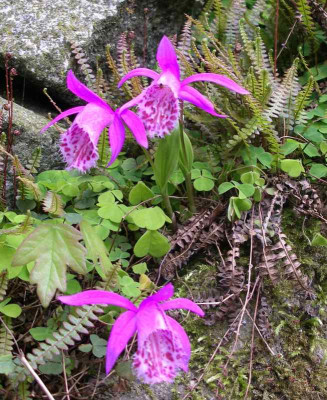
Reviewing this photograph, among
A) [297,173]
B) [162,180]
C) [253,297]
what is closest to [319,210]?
[297,173]

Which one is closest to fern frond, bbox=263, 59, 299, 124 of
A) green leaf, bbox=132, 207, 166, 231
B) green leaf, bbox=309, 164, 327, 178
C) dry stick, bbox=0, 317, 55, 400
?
green leaf, bbox=309, 164, 327, 178

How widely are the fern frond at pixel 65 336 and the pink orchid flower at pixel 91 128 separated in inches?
22.1

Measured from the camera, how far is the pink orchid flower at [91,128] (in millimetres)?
1934

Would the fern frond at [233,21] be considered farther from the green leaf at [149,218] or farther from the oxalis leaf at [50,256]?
the oxalis leaf at [50,256]

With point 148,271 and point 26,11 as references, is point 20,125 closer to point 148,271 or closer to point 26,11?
point 26,11

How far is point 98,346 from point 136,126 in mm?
838

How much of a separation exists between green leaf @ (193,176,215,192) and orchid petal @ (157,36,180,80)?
2.08ft

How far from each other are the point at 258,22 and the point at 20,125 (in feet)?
5.92

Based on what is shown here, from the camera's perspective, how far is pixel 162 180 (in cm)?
223

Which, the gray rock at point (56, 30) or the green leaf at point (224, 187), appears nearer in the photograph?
the green leaf at point (224, 187)

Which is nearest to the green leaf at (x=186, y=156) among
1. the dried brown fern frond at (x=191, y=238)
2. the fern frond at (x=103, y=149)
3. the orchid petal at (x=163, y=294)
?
the dried brown fern frond at (x=191, y=238)

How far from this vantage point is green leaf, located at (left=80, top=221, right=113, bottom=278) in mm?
1840

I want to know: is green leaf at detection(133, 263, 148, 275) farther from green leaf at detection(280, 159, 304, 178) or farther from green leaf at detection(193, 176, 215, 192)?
green leaf at detection(280, 159, 304, 178)

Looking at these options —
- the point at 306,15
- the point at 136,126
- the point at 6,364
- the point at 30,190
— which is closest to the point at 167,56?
the point at 136,126
